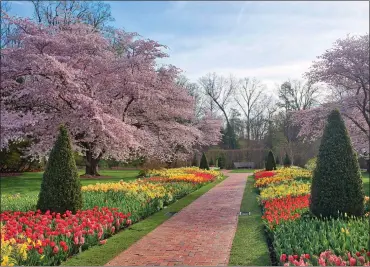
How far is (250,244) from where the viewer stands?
571 centimetres

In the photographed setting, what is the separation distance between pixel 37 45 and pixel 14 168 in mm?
10956

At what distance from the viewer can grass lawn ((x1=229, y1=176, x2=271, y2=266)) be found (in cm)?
484

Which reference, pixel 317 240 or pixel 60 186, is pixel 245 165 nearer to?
pixel 60 186

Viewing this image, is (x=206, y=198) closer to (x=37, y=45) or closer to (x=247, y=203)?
(x=247, y=203)

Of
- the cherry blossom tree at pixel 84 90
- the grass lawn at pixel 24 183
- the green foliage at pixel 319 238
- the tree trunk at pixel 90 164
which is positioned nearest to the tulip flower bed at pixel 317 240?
the green foliage at pixel 319 238

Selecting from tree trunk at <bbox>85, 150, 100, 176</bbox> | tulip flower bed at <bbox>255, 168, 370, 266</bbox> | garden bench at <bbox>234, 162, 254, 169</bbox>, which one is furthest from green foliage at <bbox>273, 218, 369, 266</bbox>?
garden bench at <bbox>234, 162, 254, 169</bbox>

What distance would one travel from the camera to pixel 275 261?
4941 millimetres

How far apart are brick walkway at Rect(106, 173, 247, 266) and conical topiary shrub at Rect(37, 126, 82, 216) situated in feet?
5.80

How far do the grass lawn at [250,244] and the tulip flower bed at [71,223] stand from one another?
2098 mm

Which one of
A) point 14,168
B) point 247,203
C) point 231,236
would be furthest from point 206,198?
point 14,168

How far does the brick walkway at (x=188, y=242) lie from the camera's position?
4.90m

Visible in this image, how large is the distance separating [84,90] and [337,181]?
1306 cm

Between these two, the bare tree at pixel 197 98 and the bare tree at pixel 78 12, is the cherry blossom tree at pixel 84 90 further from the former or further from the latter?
the bare tree at pixel 197 98

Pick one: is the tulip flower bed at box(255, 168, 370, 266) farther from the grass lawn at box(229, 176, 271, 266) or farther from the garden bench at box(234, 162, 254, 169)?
the garden bench at box(234, 162, 254, 169)
